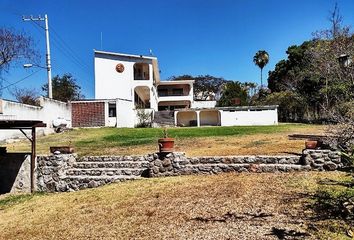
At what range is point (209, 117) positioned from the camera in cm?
4066

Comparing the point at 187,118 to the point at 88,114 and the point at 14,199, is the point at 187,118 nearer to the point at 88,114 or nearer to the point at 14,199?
the point at 88,114

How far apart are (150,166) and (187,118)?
28.7m

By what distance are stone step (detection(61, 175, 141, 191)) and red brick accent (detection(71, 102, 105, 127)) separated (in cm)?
2085

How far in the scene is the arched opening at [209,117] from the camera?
132 feet

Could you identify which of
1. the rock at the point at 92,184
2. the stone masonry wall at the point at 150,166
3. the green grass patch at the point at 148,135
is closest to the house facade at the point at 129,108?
the green grass patch at the point at 148,135

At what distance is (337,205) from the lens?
7.51m

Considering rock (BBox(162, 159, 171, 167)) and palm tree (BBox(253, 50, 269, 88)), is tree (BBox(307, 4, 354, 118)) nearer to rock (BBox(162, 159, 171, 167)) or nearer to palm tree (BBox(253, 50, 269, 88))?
rock (BBox(162, 159, 171, 167))

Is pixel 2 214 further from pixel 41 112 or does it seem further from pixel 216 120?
pixel 216 120

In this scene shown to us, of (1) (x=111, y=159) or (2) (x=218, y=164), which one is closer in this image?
(2) (x=218, y=164)

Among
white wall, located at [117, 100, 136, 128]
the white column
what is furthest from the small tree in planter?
the white column

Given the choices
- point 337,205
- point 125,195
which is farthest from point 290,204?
point 125,195

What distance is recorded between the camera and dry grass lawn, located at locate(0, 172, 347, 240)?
6.91m

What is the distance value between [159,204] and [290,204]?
309cm

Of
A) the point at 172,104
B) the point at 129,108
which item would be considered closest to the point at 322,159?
the point at 129,108
